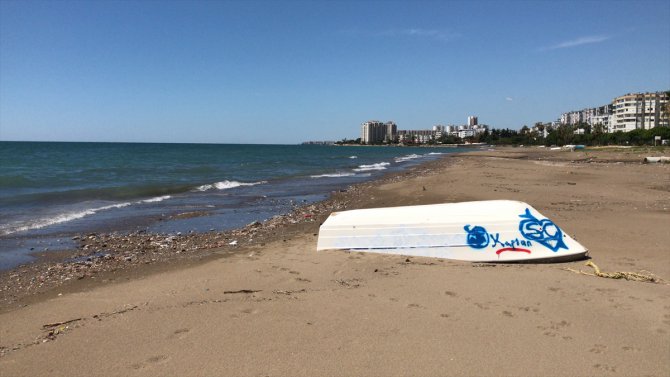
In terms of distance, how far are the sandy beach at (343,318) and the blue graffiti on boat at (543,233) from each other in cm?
38

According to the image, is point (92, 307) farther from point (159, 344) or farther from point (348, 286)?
point (348, 286)

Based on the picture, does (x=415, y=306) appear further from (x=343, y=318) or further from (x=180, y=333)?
(x=180, y=333)

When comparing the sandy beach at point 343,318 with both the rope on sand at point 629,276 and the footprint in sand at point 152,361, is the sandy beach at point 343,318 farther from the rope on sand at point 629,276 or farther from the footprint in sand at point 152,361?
the rope on sand at point 629,276

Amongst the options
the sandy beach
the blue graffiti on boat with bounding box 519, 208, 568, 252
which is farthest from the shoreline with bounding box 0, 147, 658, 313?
the blue graffiti on boat with bounding box 519, 208, 568, 252

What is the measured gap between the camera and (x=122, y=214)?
13320mm

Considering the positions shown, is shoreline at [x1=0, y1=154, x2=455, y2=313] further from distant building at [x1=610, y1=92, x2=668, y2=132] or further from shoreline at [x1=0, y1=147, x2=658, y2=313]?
distant building at [x1=610, y1=92, x2=668, y2=132]

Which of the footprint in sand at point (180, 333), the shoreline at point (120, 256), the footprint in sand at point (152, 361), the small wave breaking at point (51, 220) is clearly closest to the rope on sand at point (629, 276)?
the footprint in sand at point (180, 333)

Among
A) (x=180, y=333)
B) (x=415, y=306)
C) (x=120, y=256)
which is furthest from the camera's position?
(x=120, y=256)

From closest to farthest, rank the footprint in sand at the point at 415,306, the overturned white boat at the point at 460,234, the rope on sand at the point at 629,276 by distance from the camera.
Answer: the footprint in sand at the point at 415,306 < the rope on sand at the point at 629,276 < the overturned white boat at the point at 460,234

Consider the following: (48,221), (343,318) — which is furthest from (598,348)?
(48,221)

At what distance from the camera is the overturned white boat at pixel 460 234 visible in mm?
6484

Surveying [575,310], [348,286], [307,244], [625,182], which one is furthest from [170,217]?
[625,182]

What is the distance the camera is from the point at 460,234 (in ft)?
21.9

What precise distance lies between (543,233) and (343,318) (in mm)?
3764
